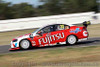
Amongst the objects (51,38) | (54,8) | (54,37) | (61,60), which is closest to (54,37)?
(54,37)

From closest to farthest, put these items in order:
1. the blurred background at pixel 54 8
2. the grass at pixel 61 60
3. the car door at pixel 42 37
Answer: the grass at pixel 61 60 → the car door at pixel 42 37 → the blurred background at pixel 54 8

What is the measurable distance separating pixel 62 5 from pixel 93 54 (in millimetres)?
30196

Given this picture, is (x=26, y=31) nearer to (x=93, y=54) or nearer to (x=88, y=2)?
(x=93, y=54)

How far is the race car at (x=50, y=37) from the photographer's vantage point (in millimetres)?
11812

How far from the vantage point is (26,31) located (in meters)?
22.1

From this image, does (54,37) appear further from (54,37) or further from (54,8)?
(54,8)

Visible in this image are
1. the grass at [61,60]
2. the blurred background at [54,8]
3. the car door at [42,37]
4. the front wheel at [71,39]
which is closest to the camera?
the grass at [61,60]

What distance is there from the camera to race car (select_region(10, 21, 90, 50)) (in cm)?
1181

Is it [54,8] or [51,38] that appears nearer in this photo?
[51,38]

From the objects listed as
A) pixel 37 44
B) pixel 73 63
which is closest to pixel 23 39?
pixel 37 44

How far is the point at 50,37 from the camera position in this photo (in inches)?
467

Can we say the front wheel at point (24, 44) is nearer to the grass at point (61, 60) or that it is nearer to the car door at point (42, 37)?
the car door at point (42, 37)

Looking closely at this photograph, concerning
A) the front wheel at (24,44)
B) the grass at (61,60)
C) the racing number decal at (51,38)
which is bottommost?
the grass at (61,60)

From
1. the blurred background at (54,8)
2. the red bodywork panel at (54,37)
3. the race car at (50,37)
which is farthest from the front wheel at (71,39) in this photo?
the blurred background at (54,8)
